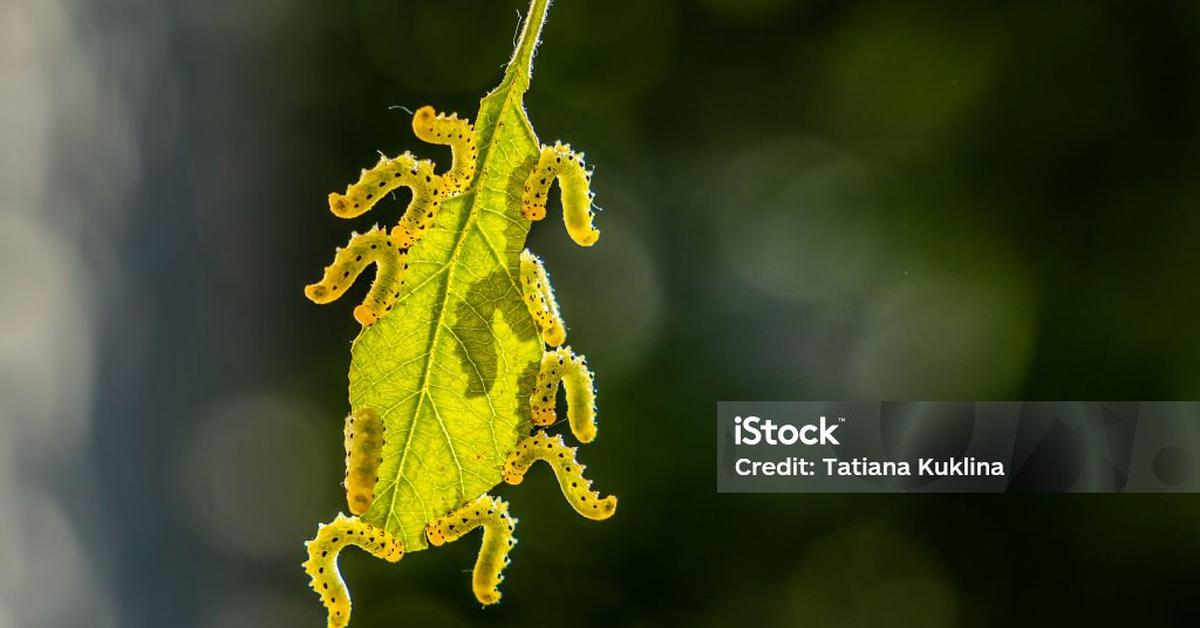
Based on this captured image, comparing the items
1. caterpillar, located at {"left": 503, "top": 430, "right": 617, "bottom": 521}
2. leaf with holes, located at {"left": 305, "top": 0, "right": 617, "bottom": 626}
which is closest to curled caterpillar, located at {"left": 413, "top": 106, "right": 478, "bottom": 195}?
leaf with holes, located at {"left": 305, "top": 0, "right": 617, "bottom": 626}

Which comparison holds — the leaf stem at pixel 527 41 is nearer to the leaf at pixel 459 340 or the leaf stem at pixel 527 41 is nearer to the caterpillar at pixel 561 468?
the leaf at pixel 459 340

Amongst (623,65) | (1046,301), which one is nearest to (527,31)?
(623,65)

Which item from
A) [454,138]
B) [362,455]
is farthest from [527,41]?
[362,455]

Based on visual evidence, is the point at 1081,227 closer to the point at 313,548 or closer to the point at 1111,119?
the point at 1111,119

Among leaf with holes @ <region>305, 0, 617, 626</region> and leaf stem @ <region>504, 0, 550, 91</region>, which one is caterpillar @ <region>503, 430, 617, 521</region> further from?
leaf stem @ <region>504, 0, 550, 91</region>

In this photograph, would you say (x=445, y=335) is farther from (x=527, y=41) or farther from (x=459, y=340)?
(x=527, y=41)

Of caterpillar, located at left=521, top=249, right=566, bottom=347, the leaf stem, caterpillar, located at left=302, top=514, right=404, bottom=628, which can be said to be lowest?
caterpillar, located at left=302, top=514, right=404, bottom=628

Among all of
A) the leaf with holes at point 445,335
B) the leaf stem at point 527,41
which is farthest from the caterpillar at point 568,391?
the leaf stem at point 527,41
